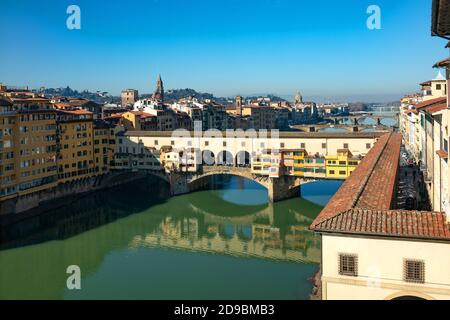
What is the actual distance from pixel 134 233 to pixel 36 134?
30.8 ft

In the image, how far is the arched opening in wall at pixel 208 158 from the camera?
34.0 metres

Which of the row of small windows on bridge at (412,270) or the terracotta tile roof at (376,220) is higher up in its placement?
the terracotta tile roof at (376,220)

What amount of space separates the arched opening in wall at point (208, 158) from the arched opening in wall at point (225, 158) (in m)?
0.44

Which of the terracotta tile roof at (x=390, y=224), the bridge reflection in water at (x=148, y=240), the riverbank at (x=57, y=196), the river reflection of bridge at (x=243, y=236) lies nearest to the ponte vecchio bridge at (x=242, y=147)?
the bridge reflection in water at (x=148, y=240)

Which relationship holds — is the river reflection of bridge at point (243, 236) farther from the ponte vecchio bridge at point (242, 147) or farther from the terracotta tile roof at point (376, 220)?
the terracotta tile roof at point (376, 220)

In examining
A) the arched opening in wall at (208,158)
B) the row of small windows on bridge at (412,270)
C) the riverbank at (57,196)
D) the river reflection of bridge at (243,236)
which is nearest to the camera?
the row of small windows on bridge at (412,270)

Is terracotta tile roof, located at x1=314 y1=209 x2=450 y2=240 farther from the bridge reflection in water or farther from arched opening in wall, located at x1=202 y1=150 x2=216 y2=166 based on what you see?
arched opening in wall, located at x1=202 y1=150 x2=216 y2=166

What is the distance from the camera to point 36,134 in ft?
94.2

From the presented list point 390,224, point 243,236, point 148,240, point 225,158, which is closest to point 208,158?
point 225,158

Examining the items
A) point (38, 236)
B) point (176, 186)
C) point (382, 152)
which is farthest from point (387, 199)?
point (176, 186)

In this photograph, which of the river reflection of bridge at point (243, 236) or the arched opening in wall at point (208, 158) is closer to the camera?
the river reflection of bridge at point (243, 236)

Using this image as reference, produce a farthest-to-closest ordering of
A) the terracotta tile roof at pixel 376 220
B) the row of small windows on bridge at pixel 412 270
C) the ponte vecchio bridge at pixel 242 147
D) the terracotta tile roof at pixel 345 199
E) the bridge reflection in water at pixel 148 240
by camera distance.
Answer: the ponte vecchio bridge at pixel 242 147 → the bridge reflection in water at pixel 148 240 → the terracotta tile roof at pixel 345 199 → the terracotta tile roof at pixel 376 220 → the row of small windows on bridge at pixel 412 270
